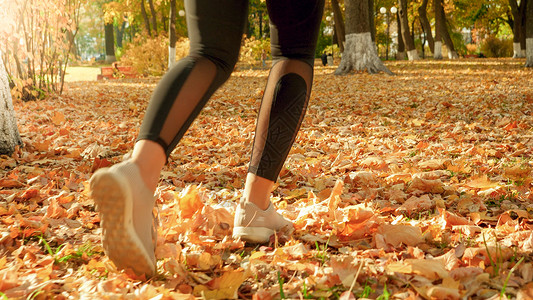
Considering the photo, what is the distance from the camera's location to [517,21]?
21.8 m

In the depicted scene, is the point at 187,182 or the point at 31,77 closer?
the point at 187,182

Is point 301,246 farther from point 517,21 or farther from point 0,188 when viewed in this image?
point 517,21

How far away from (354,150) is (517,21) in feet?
71.4

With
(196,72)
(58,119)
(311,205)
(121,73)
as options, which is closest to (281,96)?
(196,72)

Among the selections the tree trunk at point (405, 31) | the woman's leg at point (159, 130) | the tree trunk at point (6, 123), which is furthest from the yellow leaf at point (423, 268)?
the tree trunk at point (405, 31)

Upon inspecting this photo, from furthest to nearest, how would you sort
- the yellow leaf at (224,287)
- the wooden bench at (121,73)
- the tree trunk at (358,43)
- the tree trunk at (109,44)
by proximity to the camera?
1. the tree trunk at (109,44)
2. the wooden bench at (121,73)
3. the tree trunk at (358,43)
4. the yellow leaf at (224,287)

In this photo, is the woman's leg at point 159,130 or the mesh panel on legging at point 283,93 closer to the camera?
the woman's leg at point 159,130

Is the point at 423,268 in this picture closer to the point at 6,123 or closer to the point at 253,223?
the point at 253,223

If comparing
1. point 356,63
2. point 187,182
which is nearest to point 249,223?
point 187,182

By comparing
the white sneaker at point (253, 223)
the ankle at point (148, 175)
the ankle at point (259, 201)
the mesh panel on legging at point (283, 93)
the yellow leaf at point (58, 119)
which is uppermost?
the mesh panel on legging at point (283, 93)

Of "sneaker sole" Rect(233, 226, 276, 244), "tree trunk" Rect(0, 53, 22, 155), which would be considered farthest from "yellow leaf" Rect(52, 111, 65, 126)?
"sneaker sole" Rect(233, 226, 276, 244)

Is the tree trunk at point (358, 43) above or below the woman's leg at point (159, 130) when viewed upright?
above

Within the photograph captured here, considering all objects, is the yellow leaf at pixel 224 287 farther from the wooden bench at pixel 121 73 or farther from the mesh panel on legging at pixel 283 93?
the wooden bench at pixel 121 73

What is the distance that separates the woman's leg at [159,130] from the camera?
128 cm
